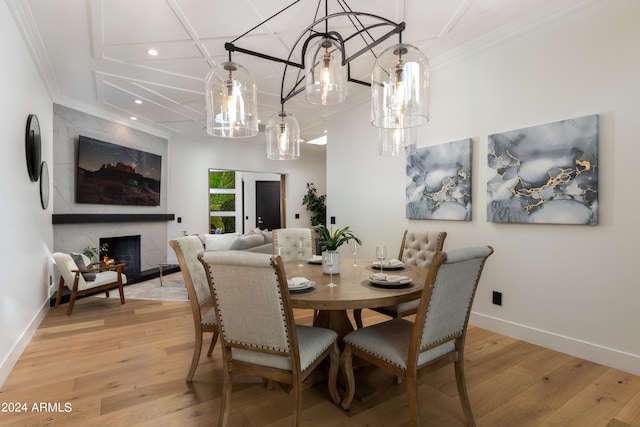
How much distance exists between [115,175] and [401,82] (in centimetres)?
537

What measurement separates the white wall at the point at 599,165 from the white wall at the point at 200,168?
4663 mm

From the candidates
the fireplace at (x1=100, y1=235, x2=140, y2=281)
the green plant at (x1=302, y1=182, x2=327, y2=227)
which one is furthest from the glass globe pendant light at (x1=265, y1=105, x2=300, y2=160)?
the green plant at (x1=302, y1=182, x2=327, y2=227)

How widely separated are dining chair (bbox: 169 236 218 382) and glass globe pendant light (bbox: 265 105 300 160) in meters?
1.03

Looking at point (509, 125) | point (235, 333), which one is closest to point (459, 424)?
point (235, 333)

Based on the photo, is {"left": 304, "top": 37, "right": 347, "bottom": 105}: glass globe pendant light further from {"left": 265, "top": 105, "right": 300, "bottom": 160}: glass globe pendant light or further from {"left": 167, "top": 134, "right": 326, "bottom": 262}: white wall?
{"left": 167, "top": 134, "right": 326, "bottom": 262}: white wall

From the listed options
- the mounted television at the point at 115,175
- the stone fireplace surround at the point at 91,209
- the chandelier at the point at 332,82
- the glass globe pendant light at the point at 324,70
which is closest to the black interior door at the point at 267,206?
the stone fireplace surround at the point at 91,209

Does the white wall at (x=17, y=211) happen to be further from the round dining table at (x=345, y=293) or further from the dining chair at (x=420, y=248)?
the dining chair at (x=420, y=248)

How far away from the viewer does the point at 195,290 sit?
218 centimetres

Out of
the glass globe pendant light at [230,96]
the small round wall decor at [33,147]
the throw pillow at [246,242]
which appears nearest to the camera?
the glass globe pendant light at [230,96]

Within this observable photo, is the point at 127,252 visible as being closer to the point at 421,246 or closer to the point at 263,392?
the point at 263,392

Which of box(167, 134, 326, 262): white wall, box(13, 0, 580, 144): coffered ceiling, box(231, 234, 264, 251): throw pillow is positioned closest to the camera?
box(13, 0, 580, 144): coffered ceiling

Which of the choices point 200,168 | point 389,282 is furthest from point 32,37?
point 200,168

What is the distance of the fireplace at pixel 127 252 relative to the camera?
573 centimetres

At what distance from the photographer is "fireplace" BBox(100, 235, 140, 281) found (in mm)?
5727
